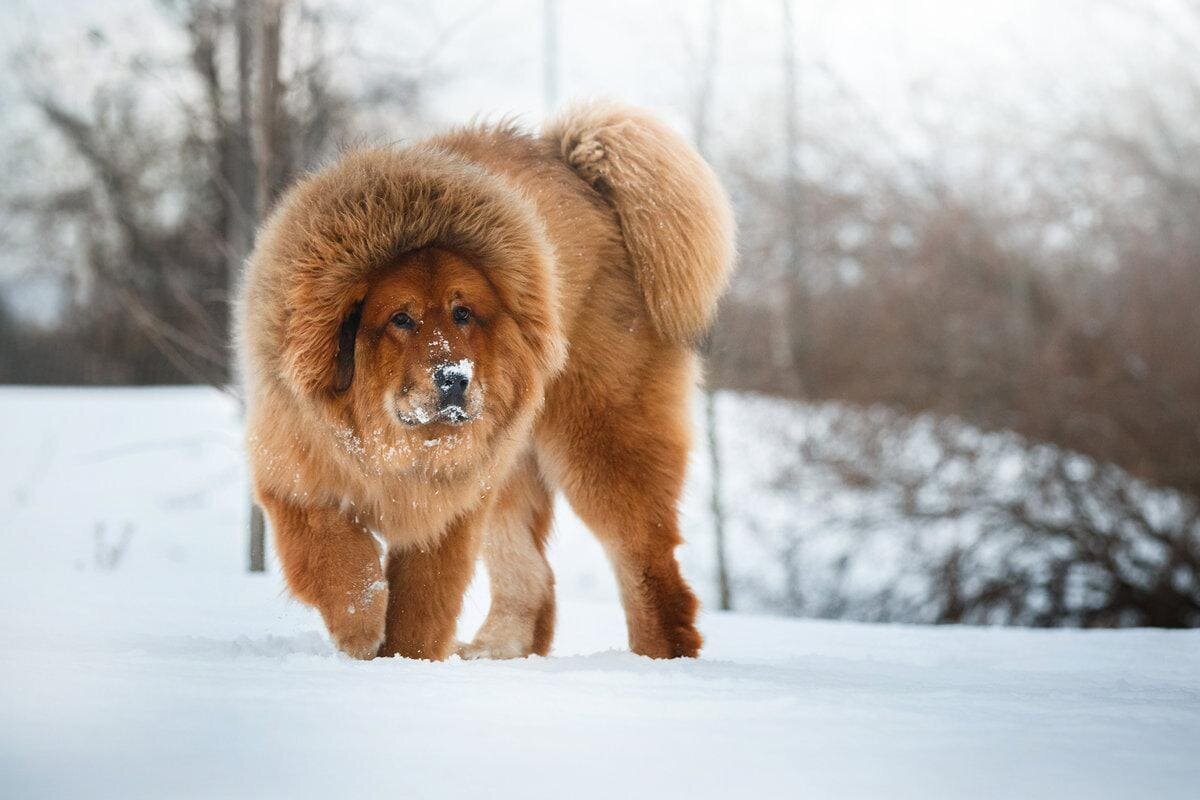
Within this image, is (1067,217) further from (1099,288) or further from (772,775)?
(772,775)

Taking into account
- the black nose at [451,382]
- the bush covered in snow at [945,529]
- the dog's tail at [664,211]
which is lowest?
the bush covered in snow at [945,529]

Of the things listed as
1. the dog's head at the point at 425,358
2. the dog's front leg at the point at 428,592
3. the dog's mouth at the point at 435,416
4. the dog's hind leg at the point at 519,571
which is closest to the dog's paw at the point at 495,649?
the dog's hind leg at the point at 519,571

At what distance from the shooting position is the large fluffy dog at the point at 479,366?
3299mm

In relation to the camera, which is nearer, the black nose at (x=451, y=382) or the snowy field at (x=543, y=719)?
the snowy field at (x=543, y=719)

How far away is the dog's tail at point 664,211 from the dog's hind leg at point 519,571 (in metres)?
0.85

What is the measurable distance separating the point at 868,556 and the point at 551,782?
7.75 metres

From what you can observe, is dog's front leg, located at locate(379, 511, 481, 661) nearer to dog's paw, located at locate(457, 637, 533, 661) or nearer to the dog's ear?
dog's paw, located at locate(457, 637, 533, 661)

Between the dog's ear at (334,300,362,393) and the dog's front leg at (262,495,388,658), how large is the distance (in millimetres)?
397

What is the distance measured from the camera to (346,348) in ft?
11.0

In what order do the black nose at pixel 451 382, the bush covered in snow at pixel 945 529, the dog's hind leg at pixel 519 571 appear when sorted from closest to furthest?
the black nose at pixel 451 382
the dog's hind leg at pixel 519 571
the bush covered in snow at pixel 945 529

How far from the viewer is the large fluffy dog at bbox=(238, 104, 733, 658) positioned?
330 cm

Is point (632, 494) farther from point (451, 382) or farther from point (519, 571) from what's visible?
point (451, 382)

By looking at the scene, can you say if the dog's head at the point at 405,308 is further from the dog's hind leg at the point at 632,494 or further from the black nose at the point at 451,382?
the dog's hind leg at the point at 632,494

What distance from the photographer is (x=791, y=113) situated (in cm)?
1254
